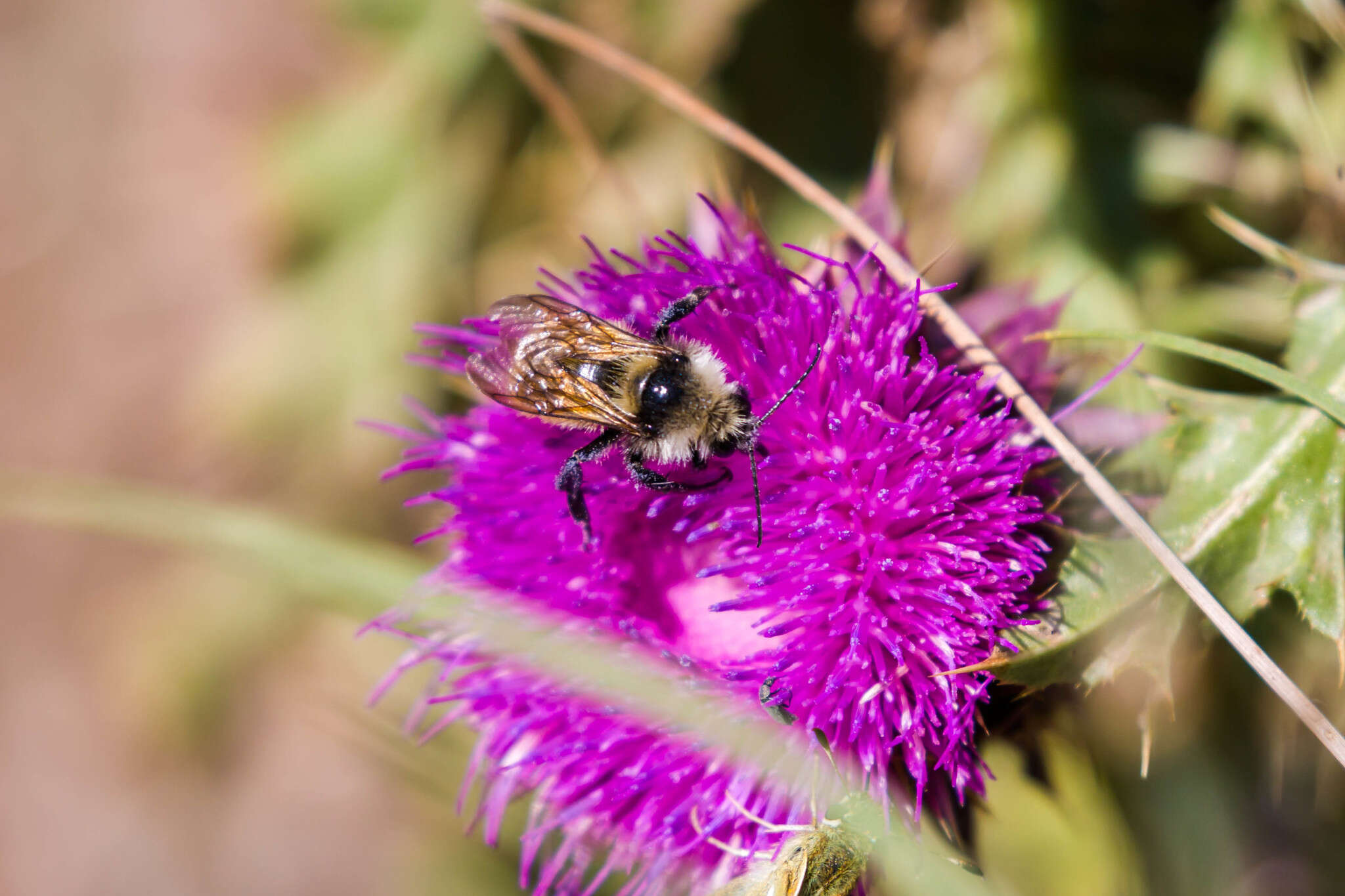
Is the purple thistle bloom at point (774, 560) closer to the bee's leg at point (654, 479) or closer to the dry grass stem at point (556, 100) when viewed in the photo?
the bee's leg at point (654, 479)

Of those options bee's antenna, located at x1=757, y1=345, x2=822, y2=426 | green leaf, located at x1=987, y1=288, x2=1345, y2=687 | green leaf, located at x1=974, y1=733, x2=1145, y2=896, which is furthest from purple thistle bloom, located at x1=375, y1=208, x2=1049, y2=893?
green leaf, located at x1=974, y1=733, x2=1145, y2=896

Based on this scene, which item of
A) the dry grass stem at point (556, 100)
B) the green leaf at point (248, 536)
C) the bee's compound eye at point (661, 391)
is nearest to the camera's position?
the bee's compound eye at point (661, 391)

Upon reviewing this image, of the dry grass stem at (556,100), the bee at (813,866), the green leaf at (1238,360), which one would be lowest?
the bee at (813,866)

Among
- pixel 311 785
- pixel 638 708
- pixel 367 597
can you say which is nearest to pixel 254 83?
pixel 311 785

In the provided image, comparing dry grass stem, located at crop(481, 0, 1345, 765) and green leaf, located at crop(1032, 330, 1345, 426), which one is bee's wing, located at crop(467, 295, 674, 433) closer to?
dry grass stem, located at crop(481, 0, 1345, 765)

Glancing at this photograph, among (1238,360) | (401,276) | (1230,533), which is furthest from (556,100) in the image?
(1230,533)

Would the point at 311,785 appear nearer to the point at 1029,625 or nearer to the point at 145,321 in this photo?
the point at 145,321

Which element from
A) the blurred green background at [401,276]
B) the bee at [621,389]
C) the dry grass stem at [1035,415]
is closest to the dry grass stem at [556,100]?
the blurred green background at [401,276]
